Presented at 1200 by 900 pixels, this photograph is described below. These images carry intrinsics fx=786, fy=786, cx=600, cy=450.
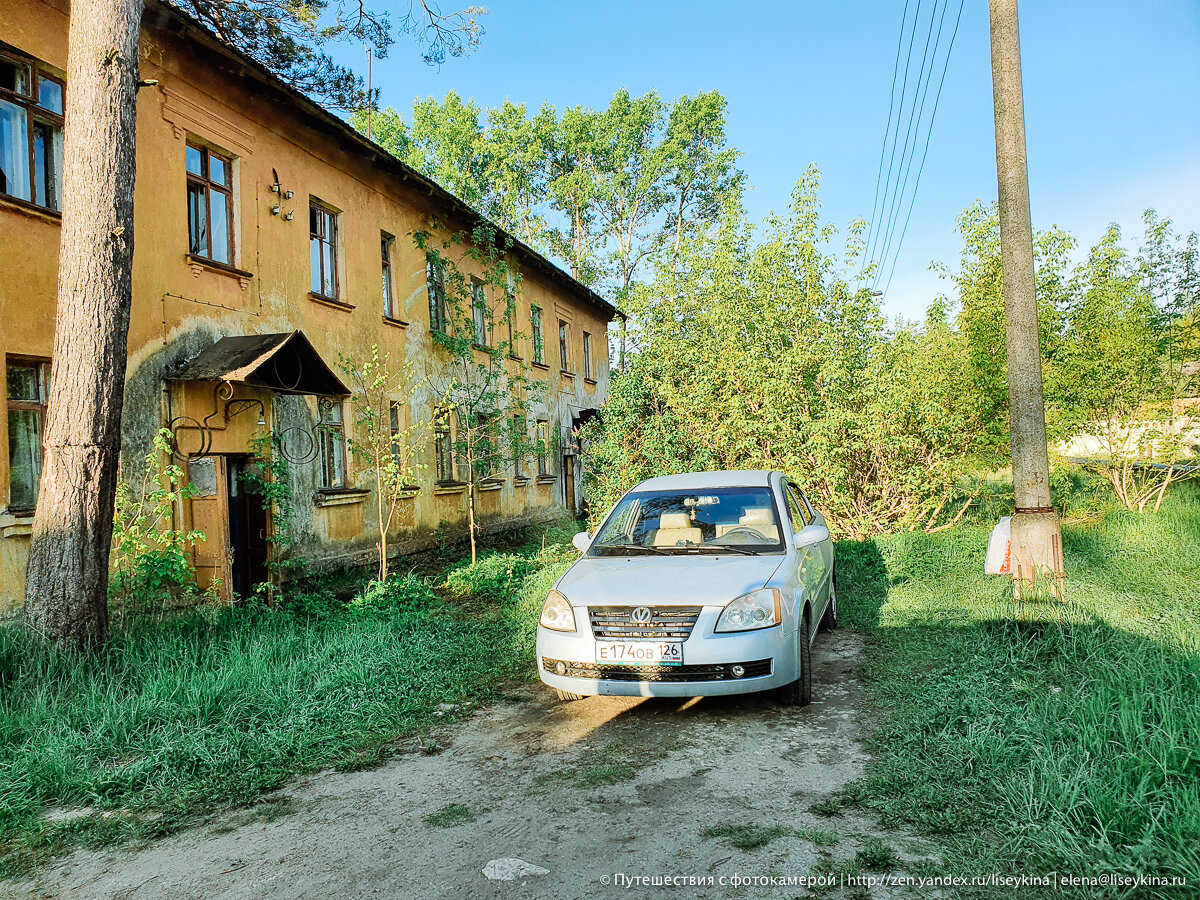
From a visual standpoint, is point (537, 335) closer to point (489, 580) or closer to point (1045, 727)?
point (489, 580)

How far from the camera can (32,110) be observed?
8.11 metres

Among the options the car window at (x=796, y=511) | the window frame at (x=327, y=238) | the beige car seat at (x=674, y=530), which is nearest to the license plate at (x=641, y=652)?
the beige car seat at (x=674, y=530)

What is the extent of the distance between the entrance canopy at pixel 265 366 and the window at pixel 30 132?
2167mm

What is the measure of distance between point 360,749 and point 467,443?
8.99 meters

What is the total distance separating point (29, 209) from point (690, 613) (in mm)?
7712

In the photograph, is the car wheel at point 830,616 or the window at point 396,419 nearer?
the car wheel at point 830,616

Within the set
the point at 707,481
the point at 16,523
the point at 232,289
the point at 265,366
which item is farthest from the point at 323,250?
the point at 707,481

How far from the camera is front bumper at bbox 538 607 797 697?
4.68m

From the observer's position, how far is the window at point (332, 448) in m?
12.4

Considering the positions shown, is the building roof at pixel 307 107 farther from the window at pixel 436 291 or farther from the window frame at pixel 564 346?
the window frame at pixel 564 346

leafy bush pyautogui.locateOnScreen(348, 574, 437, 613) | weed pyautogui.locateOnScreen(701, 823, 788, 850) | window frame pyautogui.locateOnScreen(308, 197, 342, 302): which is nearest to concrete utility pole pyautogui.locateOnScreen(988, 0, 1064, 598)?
weed pyautogui.locateOnScreen(701, 823, 788, 850)

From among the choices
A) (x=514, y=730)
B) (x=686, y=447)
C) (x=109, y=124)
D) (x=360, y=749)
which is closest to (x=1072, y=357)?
(x=686, y=447)

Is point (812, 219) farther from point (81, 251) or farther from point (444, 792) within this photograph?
point (444, 792)

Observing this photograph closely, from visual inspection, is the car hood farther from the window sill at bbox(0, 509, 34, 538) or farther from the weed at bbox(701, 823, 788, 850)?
the window sill at bbox(0, 509, 34, 538)
